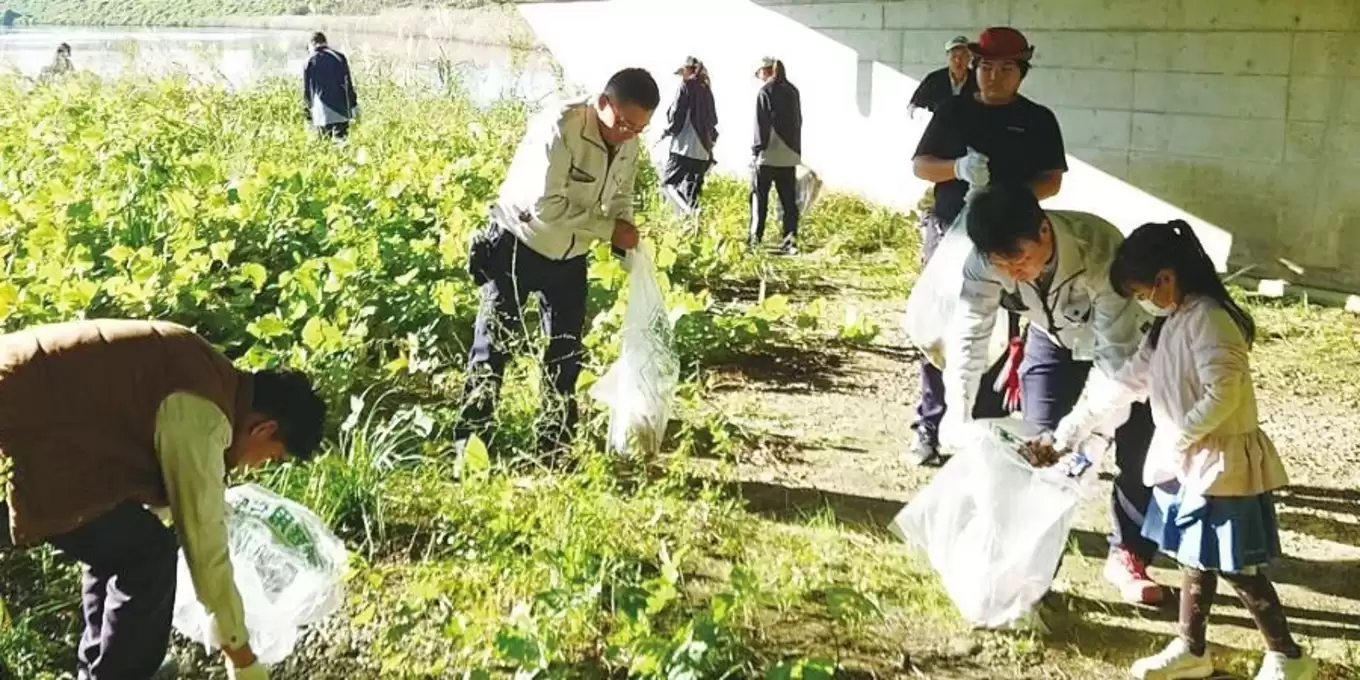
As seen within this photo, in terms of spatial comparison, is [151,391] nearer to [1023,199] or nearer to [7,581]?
[7,581]

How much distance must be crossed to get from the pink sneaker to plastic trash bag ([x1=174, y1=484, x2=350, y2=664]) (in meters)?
2.02

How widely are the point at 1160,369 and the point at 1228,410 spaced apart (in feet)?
0.60

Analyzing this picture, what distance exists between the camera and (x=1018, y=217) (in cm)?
245

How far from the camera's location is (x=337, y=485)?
10.5 ft

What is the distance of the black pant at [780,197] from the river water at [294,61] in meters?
3.96

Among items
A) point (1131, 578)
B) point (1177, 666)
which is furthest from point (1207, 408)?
point (1131, 578)

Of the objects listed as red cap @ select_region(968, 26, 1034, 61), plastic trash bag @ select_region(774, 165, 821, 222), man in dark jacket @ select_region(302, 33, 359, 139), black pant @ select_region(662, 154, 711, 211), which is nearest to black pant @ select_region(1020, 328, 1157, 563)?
red cap @ select_region(968, 26, 1034, 61)

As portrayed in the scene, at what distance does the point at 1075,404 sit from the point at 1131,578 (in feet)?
1.61

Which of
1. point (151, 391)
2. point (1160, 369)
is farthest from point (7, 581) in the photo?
point (1160, 369)

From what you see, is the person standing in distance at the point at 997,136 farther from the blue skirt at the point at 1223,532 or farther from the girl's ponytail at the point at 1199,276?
the girl's ponytail at the point at 1199,276

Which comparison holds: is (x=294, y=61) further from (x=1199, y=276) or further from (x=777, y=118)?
(x=1199, y=276)

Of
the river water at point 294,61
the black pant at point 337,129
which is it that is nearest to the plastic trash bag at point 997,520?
the black pant at point 337,129

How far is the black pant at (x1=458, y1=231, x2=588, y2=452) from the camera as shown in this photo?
3502 millimetres

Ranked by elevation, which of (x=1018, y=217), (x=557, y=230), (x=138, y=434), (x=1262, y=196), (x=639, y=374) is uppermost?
(x=1018, y=217)
